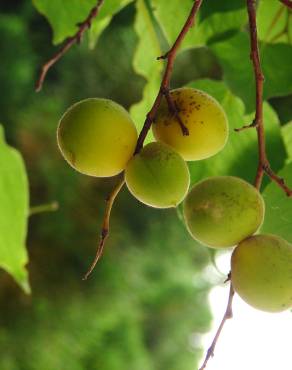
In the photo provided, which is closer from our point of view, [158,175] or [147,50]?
[158,175]

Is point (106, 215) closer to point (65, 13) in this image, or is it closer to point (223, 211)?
point (223, 211)

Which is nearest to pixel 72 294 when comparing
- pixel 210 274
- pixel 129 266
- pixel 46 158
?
pixel 129 266

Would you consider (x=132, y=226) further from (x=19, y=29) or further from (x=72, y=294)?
(x=19, y=29)

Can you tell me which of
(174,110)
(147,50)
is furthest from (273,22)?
(174,110)

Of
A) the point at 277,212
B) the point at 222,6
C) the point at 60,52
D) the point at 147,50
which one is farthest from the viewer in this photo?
the point at 147,50

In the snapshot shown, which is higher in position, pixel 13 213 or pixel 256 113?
pixel 256 113

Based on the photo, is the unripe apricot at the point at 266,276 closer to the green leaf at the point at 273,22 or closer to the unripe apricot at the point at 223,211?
the unripe apricot at the point at 223,211

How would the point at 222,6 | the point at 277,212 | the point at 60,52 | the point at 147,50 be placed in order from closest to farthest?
the point at 60,52 → the point at 277,212 → the point at 222,6 → the point at 147,50

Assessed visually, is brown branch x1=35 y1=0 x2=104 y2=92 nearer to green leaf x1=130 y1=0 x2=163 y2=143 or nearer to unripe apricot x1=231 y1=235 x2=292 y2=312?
unripe apricot x1=231 y1=235 x2=292 y2=312
